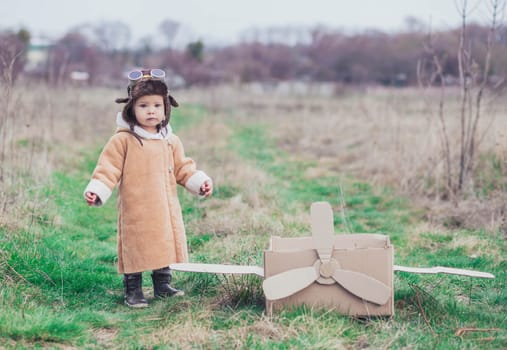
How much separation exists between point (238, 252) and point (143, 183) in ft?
3.89

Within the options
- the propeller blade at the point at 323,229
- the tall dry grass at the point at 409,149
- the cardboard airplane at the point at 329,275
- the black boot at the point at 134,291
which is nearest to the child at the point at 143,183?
the black boot at the point at 134,291

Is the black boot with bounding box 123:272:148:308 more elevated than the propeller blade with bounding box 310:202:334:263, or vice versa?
the propeller blade with bounding box 310:202:334:263

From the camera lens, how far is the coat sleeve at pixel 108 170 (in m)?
3.74

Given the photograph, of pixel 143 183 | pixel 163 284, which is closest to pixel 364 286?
pixel 163 284

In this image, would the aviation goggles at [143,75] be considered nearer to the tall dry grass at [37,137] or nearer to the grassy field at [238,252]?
the grassy field at [238,252]

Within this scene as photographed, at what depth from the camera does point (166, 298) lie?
401 centimetres

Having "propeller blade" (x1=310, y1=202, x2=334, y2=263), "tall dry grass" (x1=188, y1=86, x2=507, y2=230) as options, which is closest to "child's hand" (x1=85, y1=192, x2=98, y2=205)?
"propeller blade" (x1=310, y1=202, x2=334, y2=263)

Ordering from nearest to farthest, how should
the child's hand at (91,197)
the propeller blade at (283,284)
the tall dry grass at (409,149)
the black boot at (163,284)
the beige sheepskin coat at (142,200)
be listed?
the propeller blade at (283,284)
the child's hand at (91,197)
the beige sheepskin coat at (142,200)
the black boot at (163,284)
the tall dry grass at (409,149)

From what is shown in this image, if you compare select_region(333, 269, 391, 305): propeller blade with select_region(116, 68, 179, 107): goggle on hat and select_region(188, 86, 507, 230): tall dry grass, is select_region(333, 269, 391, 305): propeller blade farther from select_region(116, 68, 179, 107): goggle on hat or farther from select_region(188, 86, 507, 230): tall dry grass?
select_region(188, 86, 507, 230): tall dry grass

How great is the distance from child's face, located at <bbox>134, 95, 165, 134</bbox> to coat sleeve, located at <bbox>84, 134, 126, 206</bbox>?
170 mm

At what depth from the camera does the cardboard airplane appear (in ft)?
11.2

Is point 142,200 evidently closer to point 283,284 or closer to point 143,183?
point 143,183

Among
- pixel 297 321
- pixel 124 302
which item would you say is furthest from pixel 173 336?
pixel 124 302

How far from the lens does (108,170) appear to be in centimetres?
385
